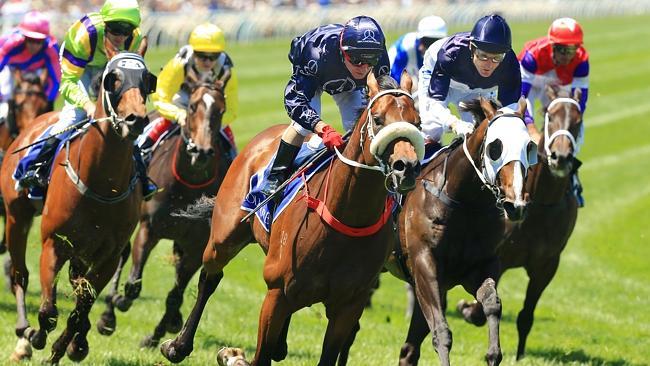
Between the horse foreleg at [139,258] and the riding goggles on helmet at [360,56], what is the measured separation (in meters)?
3.82

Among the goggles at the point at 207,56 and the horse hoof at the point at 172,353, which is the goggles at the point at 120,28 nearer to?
the goggles at the point at 207,56

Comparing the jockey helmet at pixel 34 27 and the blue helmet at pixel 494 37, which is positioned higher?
the blue helmet at pixel 494 37

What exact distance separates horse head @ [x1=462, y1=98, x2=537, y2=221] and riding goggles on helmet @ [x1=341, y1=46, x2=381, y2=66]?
836mm

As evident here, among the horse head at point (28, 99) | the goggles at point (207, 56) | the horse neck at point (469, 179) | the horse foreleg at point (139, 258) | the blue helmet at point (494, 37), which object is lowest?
the horse foreleg at point (139, 258)

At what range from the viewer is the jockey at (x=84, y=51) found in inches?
347

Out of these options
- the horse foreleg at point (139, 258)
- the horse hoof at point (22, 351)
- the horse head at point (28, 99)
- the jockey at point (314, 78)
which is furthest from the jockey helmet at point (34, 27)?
the jockey at point (314, 78)

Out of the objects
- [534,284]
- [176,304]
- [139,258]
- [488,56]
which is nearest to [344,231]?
[488,56]

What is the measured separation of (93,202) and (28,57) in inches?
181

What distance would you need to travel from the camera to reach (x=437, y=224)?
779cm

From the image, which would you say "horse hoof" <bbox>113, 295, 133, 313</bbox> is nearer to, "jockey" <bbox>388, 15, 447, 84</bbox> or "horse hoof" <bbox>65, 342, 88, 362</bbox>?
"horse hoof" <bbox>65, 342, 88, 362</bbox>

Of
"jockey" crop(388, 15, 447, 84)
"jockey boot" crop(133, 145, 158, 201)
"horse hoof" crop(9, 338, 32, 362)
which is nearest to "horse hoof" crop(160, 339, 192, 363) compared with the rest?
"horse hoof" crop(9, 338, 32, 362)

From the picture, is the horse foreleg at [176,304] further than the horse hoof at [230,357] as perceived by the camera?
Yes

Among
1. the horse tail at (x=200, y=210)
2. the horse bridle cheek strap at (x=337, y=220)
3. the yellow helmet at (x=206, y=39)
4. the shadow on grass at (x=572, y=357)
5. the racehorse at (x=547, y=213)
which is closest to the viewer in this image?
the horse bridle cheek strap at (x=337, y=220)

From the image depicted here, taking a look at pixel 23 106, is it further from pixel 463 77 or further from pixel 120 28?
pixel 463 77
